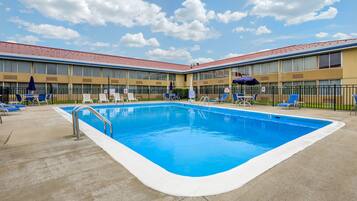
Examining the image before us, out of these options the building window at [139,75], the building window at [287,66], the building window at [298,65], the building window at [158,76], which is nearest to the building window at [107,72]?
the building window at [139,75]

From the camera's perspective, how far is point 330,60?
14633 mm

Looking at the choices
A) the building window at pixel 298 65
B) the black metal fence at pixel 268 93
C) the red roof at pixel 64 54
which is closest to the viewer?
the black metal fence at pixel 268 93

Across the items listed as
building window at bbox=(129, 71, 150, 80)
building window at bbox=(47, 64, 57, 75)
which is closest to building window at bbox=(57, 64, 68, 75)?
building window at bbox=(47, 64, 57, 75)

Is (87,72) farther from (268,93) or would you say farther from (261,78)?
(268,93)

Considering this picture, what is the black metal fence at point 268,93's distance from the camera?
519 inches

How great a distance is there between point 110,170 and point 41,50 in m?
23.7

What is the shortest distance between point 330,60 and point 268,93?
5.51 metres

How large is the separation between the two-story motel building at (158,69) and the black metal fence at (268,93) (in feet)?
0.72

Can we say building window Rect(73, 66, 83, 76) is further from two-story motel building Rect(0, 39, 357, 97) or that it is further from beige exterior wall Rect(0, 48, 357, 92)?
beige exterior wall Rect(0, 48, 357, 92)

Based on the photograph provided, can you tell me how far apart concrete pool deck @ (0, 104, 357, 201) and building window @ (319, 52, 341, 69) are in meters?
14.1

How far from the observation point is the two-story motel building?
1455 centimetres

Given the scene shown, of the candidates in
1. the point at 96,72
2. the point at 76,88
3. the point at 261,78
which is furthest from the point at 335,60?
the point at 76,88

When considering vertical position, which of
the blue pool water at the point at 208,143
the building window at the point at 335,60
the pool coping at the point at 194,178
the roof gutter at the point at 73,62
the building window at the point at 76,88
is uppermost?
the roof gutter at the point at 73,62

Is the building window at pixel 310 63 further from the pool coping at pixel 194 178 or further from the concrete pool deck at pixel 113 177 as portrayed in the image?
the pool coping at pixel 194 178
